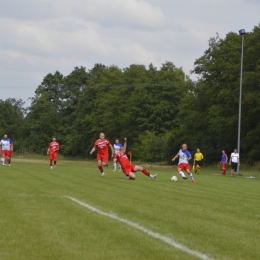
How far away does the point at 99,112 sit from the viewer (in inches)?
4129

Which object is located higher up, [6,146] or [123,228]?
[6,146]

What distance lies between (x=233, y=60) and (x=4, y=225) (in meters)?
55.5

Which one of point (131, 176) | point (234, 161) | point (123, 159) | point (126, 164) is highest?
point (234, 161)

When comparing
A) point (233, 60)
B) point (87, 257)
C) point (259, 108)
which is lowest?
point (87, 257)

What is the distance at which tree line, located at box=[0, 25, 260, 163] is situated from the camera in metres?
61.2

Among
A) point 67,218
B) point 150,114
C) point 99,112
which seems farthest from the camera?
point 99,112

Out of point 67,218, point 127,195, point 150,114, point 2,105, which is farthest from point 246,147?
point 2,105

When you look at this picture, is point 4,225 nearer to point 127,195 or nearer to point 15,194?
point 15,194

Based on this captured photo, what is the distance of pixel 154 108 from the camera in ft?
305

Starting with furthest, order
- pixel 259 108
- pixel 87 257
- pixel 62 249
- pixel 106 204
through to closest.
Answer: pixel 259 108
pixel 106 204
pixel 62 249
pixel 87 257

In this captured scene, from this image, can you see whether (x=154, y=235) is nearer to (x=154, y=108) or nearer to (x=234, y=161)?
(x=234, y=161)

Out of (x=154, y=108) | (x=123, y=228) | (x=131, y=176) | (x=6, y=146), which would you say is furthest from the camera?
(x=154, y=108)

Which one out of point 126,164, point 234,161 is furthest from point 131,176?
point 234,161

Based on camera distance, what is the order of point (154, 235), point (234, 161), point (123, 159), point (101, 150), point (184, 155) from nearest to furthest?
1. point (154, 235)
2. point (123, 159)
3. point (184, 155)
4. point (101, 150)
5. point (234, 161)
